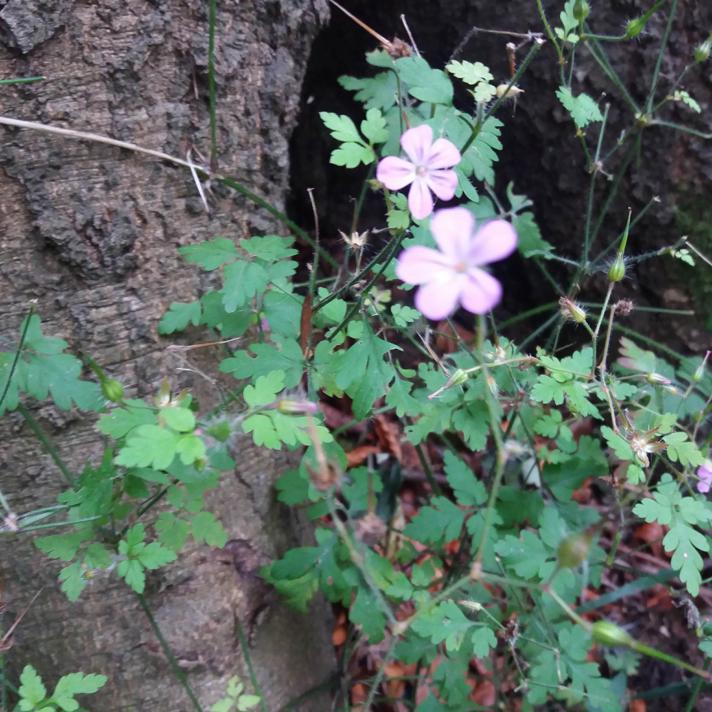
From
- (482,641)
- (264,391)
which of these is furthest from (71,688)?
(482,641)

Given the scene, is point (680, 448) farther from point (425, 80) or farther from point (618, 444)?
point (425, 80)

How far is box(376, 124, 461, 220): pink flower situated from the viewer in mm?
1061

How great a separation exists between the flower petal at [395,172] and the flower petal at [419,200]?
0.05 feet

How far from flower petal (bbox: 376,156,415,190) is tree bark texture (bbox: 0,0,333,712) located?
1.97 feet

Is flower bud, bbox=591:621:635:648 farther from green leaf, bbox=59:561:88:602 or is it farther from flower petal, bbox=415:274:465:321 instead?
green leaf, bbox=59:561:88:602

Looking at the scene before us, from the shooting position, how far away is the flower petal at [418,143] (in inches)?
42.1

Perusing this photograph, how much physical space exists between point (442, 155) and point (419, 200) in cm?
10

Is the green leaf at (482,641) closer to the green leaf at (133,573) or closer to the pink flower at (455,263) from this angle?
the green leaf at (133,573)

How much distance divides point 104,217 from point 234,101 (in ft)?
1.33

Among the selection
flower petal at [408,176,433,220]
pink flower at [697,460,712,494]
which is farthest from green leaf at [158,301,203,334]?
pink flower at [697,460,712,494]

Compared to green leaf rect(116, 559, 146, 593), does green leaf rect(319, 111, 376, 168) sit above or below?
above

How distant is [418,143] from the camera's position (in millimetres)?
1083

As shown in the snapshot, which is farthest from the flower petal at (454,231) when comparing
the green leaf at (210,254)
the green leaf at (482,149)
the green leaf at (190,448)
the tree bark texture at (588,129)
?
the tree bark texture at (588,129)

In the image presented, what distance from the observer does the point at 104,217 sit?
140 cm
